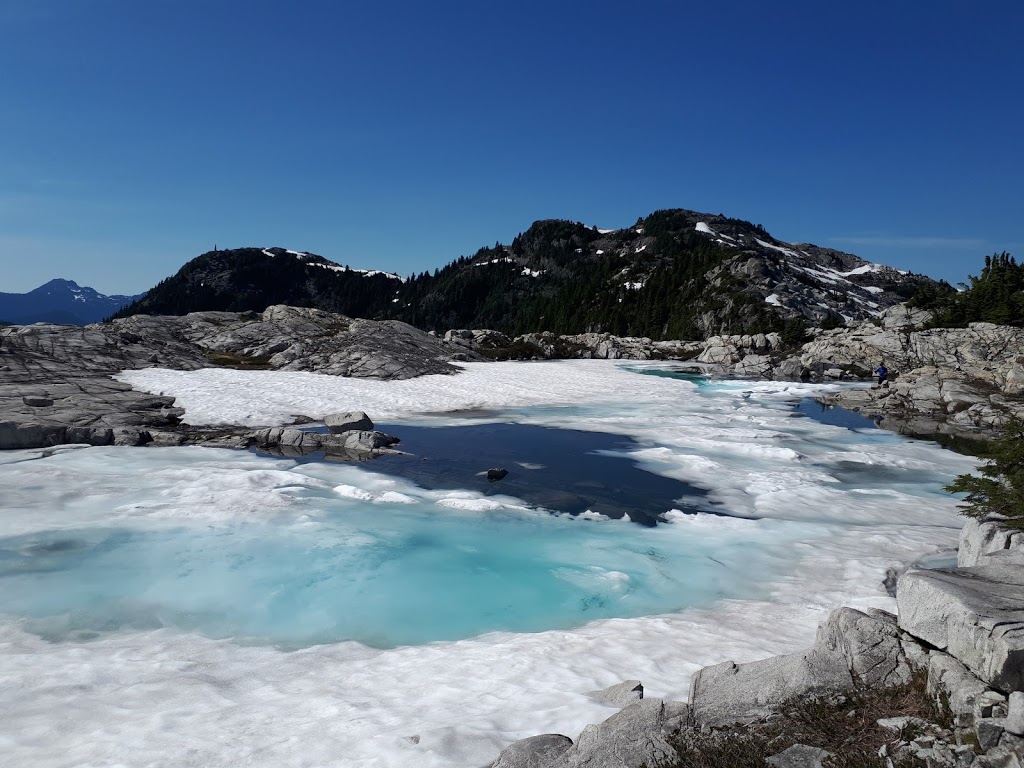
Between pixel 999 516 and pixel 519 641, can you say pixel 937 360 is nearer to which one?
pixel 999 516

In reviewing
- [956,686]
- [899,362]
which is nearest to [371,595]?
[956,686]

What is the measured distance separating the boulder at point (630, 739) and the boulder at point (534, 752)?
0.16 meters

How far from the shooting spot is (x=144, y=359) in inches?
1996

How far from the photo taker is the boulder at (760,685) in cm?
680

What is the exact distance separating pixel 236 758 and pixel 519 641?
5.28m

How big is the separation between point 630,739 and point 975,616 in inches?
163

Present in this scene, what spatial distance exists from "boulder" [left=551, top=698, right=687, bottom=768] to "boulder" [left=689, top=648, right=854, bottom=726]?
35 centimetres

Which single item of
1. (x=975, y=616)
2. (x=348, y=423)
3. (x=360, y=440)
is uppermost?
(x=975, y=616)

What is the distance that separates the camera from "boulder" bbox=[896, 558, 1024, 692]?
5.78m

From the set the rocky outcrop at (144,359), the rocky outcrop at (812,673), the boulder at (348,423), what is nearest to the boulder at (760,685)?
the rocky outcrop at (812,673)

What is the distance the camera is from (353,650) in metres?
10.7

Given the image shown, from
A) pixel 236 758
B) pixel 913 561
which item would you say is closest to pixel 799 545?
pixel 913 561

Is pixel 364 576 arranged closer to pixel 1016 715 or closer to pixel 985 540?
pixel 1016 715

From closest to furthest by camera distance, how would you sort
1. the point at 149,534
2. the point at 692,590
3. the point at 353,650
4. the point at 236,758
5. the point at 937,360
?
the point at 236,758 → the point at 353,650 → the point at 692,590 → the point at 149,534 → the point at 937,360
